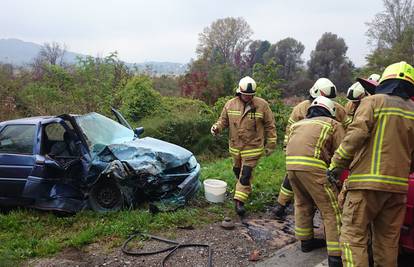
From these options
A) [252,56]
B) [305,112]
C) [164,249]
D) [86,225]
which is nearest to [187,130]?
[305,112]

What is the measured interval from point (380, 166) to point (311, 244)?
59.4 inches

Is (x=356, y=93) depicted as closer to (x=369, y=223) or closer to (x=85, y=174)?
(x=369, y=223)

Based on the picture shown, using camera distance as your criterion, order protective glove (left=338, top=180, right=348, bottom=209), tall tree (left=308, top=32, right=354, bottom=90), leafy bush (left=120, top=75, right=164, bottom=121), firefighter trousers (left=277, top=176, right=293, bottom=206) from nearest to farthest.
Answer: protective glove (left=338, top=180, right=348, bottom=209) → firefighter trousers (left=277, top=176, right=293, bottom=206) → leafy bush (left=120, top=75, right=164, bottom=121) → tall tree (left=308, top=32, right=354, bottom=90)

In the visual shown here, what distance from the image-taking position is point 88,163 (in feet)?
19.9

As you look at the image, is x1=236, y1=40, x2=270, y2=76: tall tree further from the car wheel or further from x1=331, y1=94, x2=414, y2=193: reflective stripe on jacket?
x1=331, y1=94, x2=414, y2=193: reflective stripe on jacket

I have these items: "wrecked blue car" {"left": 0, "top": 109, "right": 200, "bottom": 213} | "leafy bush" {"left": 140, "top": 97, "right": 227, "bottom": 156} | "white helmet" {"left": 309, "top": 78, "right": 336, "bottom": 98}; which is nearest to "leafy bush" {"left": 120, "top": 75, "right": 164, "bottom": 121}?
"leafy bush" {"left": 140, "top": 97, "right": 227, "bottom": 156}

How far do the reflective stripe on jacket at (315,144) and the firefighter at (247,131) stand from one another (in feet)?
5.09

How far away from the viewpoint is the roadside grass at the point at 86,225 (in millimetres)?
4918

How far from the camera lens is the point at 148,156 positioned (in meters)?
6.09

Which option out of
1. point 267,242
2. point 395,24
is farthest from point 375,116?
point 395,24

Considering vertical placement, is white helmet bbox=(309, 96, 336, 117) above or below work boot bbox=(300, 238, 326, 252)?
above

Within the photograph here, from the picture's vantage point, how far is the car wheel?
19.9 ft

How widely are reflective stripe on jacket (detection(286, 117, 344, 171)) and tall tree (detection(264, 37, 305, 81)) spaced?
98.4 ft

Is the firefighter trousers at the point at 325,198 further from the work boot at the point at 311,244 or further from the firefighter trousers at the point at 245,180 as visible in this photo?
the firefighter trousers at the point at 245,180
